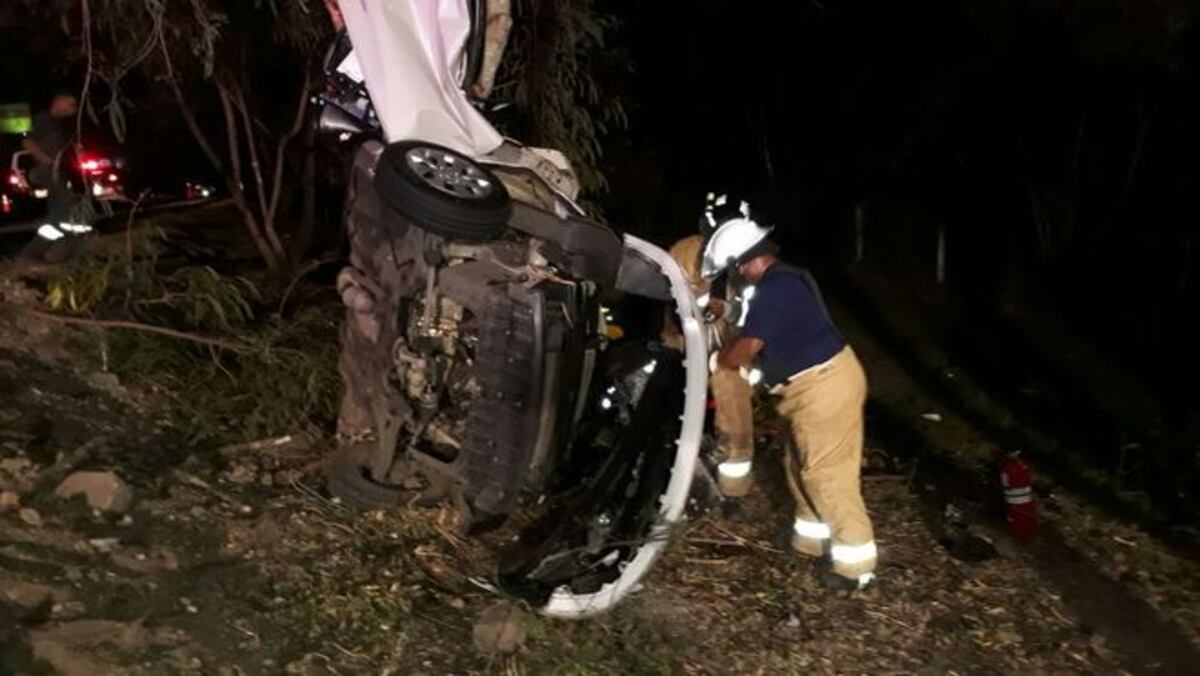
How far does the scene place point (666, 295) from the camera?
15.2 feet

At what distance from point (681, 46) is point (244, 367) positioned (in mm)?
9726

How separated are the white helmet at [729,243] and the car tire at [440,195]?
1375 mm

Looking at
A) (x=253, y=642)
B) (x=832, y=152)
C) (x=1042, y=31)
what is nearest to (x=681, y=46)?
(x=832, y=152)

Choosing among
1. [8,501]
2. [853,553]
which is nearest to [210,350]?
[8,501]

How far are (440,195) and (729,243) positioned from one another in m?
1.64

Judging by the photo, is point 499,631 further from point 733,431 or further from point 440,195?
point 733,431

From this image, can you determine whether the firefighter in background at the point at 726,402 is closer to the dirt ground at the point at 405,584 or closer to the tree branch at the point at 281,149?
the dirt ground at the point at 405,584

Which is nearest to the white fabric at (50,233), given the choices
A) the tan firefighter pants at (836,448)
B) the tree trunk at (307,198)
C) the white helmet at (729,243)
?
the tree trunk at (307,198)

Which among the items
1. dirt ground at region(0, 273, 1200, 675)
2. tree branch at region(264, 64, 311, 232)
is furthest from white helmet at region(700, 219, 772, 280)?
tree branch at region(264, 64, 311, 232)

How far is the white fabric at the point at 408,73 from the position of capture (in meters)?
4.55

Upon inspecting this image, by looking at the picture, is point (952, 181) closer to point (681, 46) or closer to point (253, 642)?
point (681, 46)

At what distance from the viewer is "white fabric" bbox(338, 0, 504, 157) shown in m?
4.55

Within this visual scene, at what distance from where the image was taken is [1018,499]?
5.84 meters

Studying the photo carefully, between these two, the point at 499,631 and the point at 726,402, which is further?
the point at 726,402
